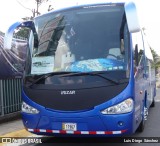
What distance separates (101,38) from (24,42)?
561 cm

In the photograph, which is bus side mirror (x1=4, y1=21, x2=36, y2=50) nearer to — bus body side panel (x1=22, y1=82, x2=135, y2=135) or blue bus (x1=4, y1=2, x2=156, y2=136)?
blue bus (x1=4, y1=2, x2=156, y2=136)

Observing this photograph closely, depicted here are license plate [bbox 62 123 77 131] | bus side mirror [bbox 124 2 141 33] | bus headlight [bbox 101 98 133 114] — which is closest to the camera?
bus side mirror [bbox 124 2 141 33]

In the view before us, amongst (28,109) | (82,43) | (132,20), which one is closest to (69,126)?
(28,109)

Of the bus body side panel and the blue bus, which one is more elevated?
the blue bus

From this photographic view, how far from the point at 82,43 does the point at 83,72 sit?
64 centimetres

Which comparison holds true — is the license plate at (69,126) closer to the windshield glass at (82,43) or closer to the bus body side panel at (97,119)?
the bus body side panel at (97,119)

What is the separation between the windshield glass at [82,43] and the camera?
6.17 metres

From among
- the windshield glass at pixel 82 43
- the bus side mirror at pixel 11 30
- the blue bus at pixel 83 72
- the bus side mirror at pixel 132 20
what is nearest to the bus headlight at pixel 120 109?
the blue bus at pixel 83 72

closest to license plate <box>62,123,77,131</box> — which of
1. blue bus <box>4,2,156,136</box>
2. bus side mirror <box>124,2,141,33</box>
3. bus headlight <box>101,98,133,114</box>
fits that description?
blue bus <box>4,2,156,136</box>

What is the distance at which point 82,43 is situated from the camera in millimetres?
6379

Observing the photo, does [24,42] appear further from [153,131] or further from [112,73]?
[112,73]

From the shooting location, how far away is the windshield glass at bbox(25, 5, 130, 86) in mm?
6168

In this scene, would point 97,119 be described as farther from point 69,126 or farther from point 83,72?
point 83,72

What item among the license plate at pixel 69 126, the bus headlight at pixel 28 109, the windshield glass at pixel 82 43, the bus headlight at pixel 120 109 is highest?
the windshield glass at pixel 82 43
